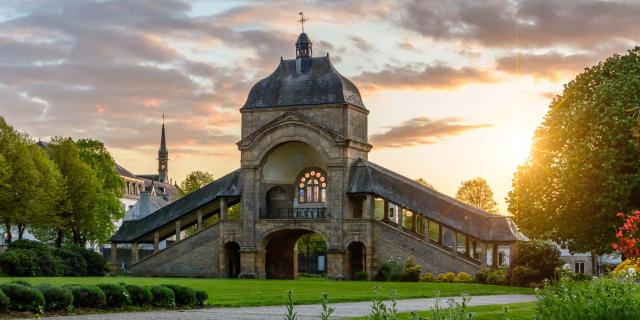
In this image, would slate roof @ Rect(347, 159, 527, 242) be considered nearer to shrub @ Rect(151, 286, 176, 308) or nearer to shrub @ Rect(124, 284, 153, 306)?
shrub @ Rect(151, 286, 176, 308)

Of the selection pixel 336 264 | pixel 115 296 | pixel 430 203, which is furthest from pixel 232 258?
pixel 115 296

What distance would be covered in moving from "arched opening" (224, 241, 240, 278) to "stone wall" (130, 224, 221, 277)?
31.4 inches

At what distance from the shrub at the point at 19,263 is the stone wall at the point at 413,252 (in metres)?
21.8

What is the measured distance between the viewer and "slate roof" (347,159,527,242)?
60156mm

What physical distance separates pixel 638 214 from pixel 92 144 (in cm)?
7053

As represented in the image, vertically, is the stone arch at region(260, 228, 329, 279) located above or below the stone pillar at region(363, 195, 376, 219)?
below

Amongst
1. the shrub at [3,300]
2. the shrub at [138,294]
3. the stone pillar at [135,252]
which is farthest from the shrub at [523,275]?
the shrub at [3,300]

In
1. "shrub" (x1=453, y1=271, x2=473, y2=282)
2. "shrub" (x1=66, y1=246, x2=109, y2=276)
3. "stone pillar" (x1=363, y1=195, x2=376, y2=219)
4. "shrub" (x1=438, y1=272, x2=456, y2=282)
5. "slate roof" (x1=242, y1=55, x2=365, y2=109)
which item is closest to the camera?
"shrub" (x1=453, y1=271, x2=473, y2=282)

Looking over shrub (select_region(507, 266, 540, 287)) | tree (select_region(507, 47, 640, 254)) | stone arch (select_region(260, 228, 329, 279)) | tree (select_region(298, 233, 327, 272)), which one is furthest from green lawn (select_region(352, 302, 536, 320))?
tree (select_region(298, 233, 327, 272))

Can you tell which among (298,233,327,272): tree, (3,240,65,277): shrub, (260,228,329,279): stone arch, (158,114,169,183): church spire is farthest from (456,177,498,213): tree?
(158,114,169,183): church spire

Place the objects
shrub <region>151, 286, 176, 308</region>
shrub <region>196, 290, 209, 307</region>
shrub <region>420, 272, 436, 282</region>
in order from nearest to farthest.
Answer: shrub <region>151, 286, 176, 308</region>, shrub <region>196, 290, 209, 307</region>, shrub <region>420, 272, 436, 282</region>

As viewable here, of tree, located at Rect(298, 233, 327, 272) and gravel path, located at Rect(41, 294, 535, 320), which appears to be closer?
gravel path, located at Rect(41, 294, 535, 320)

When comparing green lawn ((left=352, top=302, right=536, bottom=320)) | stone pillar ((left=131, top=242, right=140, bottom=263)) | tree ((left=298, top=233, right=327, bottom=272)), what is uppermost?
tree ((left=298, top=233, right=327, bottom=272))

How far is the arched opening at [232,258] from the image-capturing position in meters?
69.3
